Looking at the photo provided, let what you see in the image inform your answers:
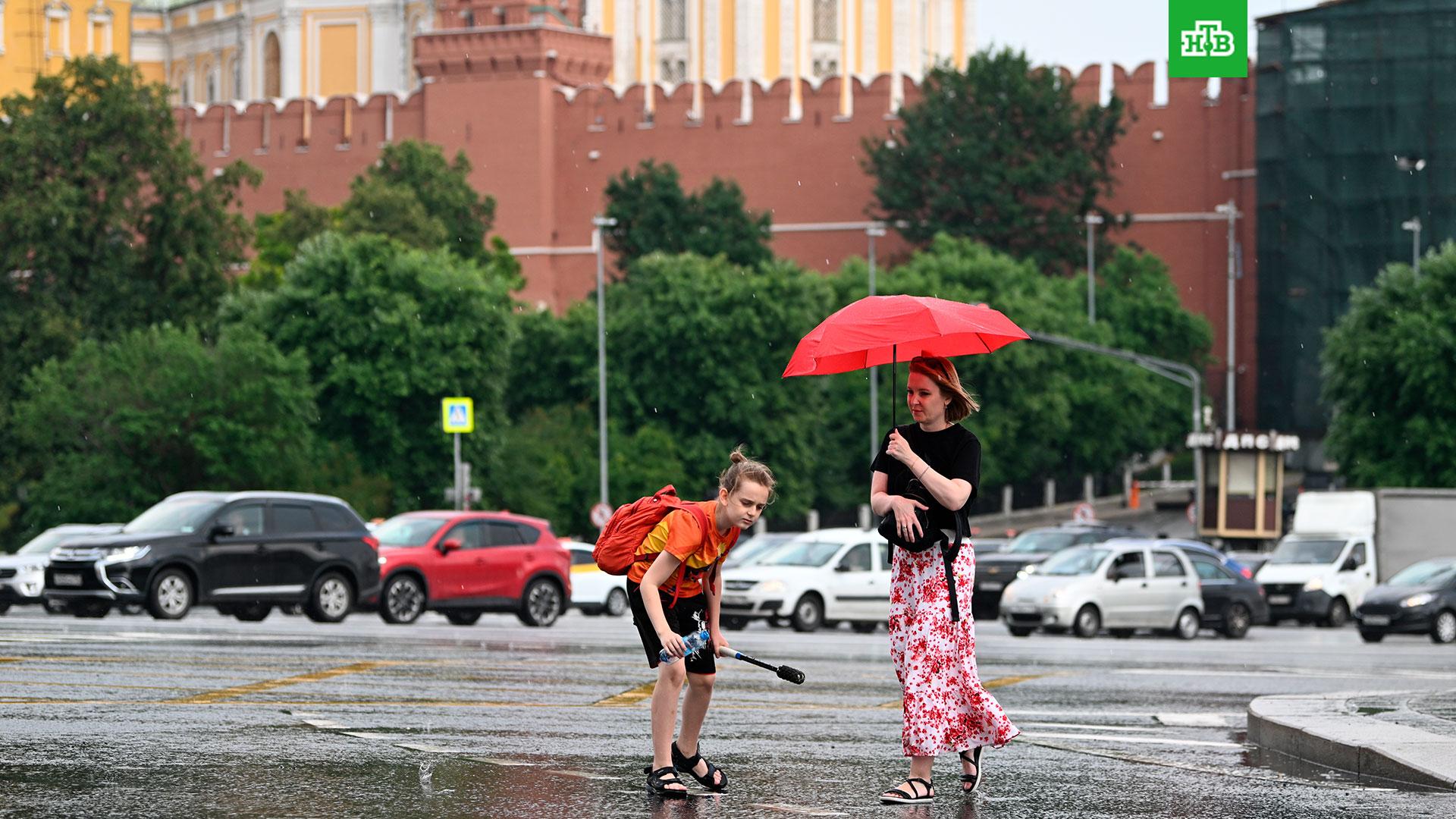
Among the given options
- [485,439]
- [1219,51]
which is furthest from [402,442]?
[1219,51]

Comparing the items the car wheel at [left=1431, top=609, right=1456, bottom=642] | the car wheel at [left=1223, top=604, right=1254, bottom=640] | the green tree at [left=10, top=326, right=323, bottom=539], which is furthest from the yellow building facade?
the car wheel at [left=1431, top=609, right=1456, bottom=642]

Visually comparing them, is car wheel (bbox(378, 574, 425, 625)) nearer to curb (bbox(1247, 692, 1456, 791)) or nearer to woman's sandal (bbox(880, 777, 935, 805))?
curb (bbox(1247, 692, 1456, 791))

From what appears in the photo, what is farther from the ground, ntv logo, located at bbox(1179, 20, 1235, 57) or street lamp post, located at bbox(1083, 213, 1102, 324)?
street lamp post, located at bbox(1083, 213, 1102, 324)

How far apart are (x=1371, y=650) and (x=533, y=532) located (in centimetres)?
887

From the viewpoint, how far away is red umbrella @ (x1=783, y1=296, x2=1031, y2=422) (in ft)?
29.1

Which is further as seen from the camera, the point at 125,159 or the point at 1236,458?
the point at 125,159

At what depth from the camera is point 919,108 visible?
7419 cm

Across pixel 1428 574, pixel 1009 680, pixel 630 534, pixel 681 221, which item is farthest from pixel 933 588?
pixel 681 221

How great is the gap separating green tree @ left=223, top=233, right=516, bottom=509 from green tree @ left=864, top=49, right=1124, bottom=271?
75.2 ft

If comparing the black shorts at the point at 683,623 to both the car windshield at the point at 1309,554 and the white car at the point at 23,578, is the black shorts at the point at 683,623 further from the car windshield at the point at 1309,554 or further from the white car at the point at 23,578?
the car windshield at the point at 1309,554

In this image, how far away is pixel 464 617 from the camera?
88.0 ft

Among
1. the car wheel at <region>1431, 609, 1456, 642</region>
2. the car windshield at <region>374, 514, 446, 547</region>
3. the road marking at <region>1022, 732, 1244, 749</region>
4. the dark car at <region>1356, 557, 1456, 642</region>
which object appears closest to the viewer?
the road marking at <region>1022, 732, 1244, 749</region>

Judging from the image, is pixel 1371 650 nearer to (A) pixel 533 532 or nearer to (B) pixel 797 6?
(A) pixel 533 532

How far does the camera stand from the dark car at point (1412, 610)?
29.2m
